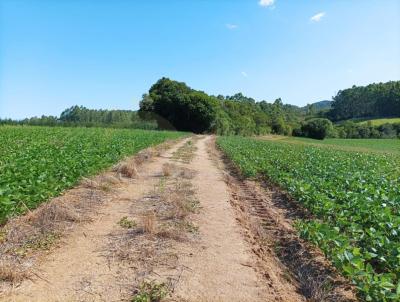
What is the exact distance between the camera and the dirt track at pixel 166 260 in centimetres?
488

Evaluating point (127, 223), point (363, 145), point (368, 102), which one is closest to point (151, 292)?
point (127, 223)

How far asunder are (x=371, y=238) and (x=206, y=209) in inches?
174

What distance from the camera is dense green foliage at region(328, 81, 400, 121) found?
124312 millimetres

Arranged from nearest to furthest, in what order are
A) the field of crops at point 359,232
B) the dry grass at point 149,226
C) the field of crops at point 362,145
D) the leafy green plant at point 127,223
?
1. the field of crops at point 359,232
2. the dry grass at point 149,226
3. the leafy green plant at point 127,223
4. the field of crops at point 362,145

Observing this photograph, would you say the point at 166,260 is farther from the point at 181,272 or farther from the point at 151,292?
the point at 151,292

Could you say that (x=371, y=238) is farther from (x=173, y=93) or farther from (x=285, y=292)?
(x=173, y=93)

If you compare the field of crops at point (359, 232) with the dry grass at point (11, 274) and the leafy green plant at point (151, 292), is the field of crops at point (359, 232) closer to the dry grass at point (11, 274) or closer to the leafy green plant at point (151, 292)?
the leafy green plant at point (151, 292)

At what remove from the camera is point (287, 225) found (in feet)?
27.7

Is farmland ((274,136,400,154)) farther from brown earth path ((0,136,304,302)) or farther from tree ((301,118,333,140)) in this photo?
brown earth path ((0,136,304,302))

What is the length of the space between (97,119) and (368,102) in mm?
93654

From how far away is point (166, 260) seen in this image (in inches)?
233

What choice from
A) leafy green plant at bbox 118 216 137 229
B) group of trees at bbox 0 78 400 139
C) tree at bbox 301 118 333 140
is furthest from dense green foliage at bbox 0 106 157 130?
leafy green plant at bbox 118 216 137 229

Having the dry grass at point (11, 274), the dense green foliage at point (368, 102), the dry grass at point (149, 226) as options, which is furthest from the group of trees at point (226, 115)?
the dry grass at point (11, 274)

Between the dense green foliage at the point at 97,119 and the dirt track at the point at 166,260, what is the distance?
172ft
